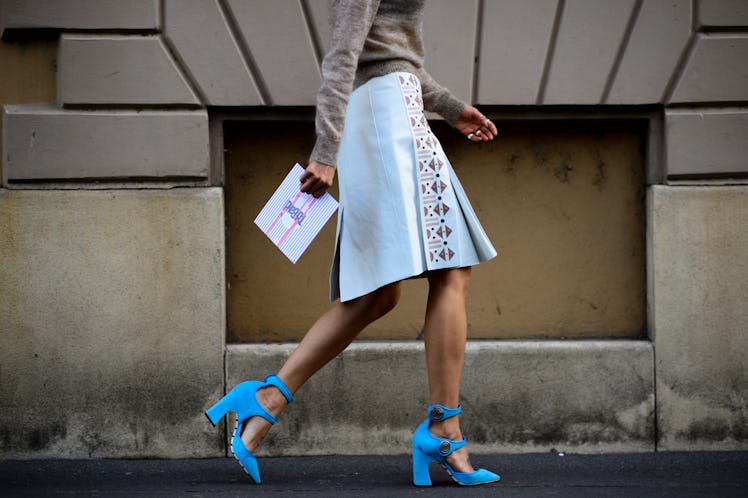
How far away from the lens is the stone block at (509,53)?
4703 millimetres

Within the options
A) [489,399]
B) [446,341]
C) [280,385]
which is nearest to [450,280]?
[446,341]

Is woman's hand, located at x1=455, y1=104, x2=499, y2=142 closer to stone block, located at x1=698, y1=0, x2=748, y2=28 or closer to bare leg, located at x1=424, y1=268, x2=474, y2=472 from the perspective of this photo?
bare leg, located at x1=424, y1=268, x2=474, y2=472

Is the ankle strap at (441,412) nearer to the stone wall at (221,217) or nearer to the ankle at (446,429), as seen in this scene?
the ankle at (446,429)

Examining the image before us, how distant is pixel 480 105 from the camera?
15.6ft

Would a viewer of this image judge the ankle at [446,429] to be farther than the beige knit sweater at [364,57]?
Yes

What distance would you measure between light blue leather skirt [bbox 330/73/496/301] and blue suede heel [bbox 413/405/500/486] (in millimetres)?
501

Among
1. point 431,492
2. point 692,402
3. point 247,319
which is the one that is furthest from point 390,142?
point 692,402

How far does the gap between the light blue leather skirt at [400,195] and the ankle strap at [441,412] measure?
18.5 inches

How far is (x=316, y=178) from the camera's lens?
11.6ft

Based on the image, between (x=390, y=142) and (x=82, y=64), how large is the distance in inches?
66.1

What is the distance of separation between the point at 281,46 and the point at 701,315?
2201mm

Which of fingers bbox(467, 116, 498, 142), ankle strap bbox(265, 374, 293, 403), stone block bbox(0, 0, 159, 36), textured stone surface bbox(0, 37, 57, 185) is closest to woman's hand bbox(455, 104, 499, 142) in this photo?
fingers bbox(467, 116, 498, 142)

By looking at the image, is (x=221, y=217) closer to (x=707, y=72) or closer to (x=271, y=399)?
(x=271, y=399)

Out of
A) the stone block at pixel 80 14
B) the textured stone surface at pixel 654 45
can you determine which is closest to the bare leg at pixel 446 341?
the textured stone surface at pixel 654 45
